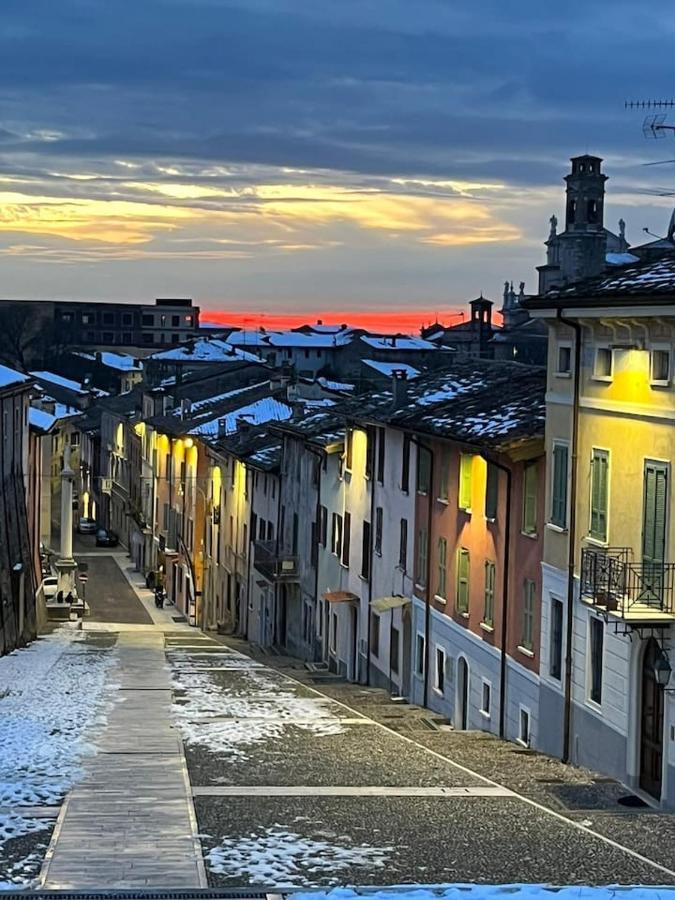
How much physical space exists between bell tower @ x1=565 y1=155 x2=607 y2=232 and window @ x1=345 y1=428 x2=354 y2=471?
9696 centimetres

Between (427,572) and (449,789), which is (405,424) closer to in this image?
(427,572)

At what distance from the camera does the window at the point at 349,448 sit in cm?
4609

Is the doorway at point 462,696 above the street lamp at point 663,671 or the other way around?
the other way around

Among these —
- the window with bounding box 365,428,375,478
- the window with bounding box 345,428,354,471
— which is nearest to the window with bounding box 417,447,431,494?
the window with bounding box 365,428,375,478

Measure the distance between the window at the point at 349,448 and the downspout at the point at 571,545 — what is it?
18.9 meters

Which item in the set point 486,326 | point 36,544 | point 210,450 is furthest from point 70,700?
point 486,326

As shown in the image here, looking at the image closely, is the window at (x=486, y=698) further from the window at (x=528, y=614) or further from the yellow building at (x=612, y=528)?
the yellow building at (x=612, y=528)

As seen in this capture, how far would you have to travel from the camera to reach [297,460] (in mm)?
53875

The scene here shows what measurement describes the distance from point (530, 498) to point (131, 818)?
13.4 m

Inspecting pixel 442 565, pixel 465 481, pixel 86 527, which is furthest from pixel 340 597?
pixel 86 527

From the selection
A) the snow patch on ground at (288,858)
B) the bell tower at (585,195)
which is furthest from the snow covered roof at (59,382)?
the snow patch on ground at (288,858)

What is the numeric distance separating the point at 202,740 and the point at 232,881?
10234mm

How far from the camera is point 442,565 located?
3678 centimetres

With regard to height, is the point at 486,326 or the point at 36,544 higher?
the point at 486,326
